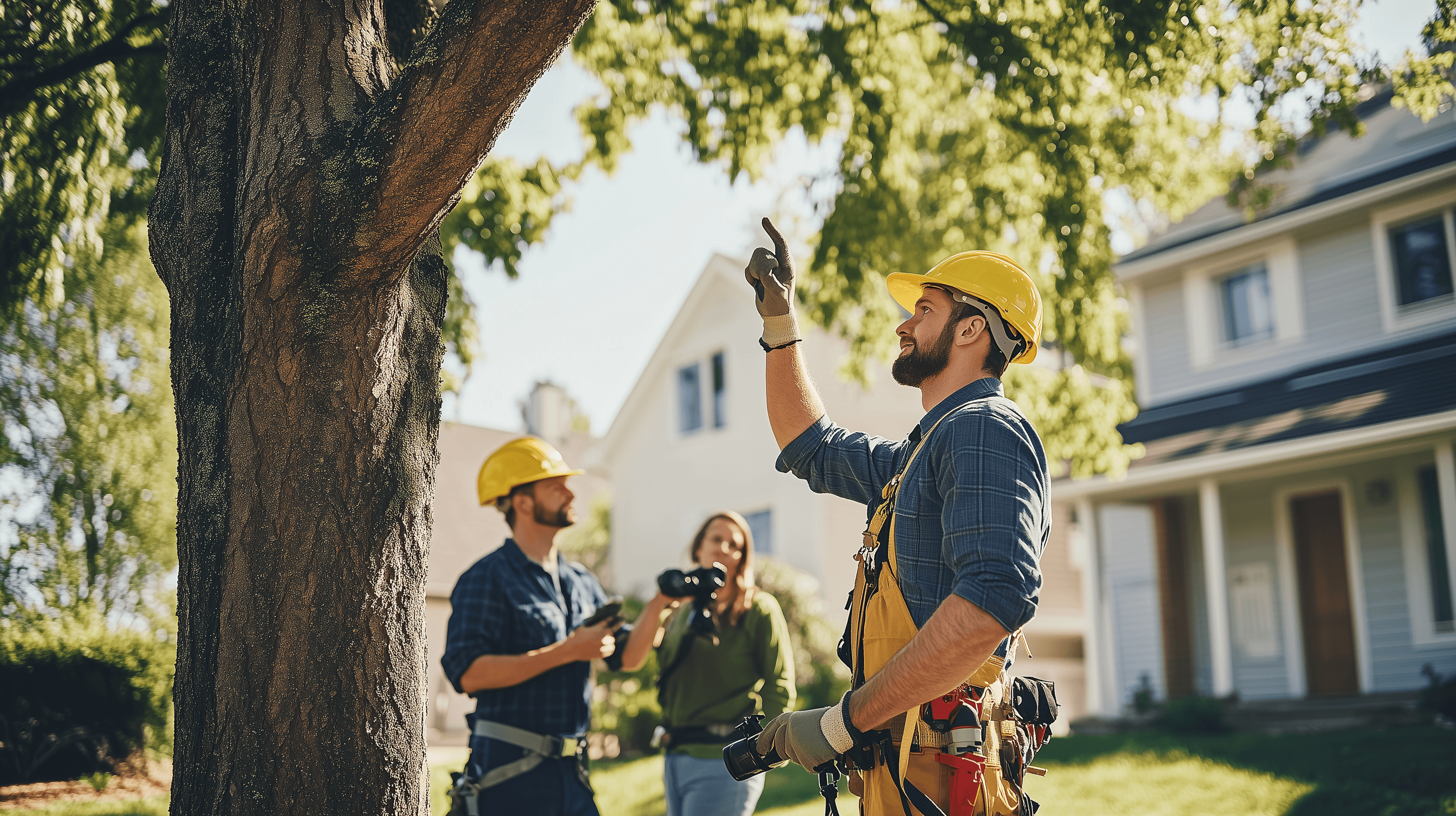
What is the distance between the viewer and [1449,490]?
41.9ft

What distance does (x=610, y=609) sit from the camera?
4.24 meters

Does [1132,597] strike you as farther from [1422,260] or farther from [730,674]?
[730,674]

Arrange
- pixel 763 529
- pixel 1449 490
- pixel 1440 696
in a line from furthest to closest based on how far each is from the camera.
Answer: pixel 763 529 < pixel 1449 490 < pixel 1440 696

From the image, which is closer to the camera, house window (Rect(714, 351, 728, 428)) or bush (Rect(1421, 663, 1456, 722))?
bush (Rect(1421, 663, 1456, 722))

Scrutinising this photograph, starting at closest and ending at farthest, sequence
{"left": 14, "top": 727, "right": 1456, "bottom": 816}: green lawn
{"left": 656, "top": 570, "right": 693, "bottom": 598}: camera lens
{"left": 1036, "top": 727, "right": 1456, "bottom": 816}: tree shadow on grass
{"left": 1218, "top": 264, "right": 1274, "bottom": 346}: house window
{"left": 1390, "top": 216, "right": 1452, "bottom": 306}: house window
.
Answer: {"left": 656, "top": 570, "right": 693, "bottom": 598}: camera lens, {"left": 1036, "top": 727, "right": 1456, "bottom": 816}: tree shadow on grass, {"left": 14, "top": 727, "right": 1456, "bottom": 816}: green lawn, {"left": 1390, "top": 216, "right": 1452, "bottom": 306}: house window, {"left": 1218, "top": 264, "right": 1274, "bottom": 346}: house window

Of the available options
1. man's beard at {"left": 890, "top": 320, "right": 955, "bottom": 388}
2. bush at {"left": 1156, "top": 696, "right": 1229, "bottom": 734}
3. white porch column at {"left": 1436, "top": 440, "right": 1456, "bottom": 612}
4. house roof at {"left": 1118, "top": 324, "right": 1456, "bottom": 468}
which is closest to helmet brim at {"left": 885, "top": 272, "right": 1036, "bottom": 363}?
man's beard at {"left": 890, "top": 320, "right": 955, "bottom": 388}

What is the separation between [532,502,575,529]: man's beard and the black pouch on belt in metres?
2.44

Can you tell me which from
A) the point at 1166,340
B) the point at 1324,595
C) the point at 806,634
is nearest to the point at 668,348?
the point at 806,634

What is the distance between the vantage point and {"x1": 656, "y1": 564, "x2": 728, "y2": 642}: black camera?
474 centimetres

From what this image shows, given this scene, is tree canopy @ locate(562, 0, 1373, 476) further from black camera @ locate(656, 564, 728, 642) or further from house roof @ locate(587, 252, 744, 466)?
house roof @ locate(587, 252, 744, 466)

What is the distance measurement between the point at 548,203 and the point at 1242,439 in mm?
10271

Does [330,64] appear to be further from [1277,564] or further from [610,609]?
[1277,564]

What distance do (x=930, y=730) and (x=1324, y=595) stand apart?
1493 centimetres

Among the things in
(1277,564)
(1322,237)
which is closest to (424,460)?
(1277,564)
